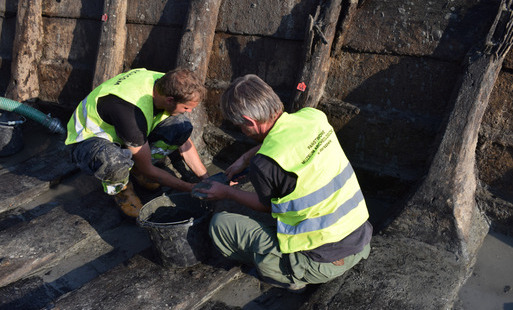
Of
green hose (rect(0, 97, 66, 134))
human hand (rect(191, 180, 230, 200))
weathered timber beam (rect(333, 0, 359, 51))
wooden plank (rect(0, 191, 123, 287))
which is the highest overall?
weathered timber beam (rect(333, 0, 359, 51))

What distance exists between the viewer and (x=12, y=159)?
4.07 meters

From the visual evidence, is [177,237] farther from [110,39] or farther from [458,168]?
[110,39]

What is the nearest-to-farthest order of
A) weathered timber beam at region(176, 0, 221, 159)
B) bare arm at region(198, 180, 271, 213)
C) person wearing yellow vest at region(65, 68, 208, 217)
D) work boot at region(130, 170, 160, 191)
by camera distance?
1. bare arm at region(198, 180, 271, 213)
2. person wearing yellow vest at region(65, 68, 208, 217)
3. work boot at region(130, 170, 160, 191)
4. weathered timber beam at region(176, 0, 221, 159)

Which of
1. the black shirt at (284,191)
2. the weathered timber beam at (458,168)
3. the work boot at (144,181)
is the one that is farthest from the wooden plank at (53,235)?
the weathered timber beam at (458,168)

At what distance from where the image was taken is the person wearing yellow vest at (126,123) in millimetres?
2762

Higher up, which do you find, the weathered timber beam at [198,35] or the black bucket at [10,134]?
the weathered timber beam at [198,35]

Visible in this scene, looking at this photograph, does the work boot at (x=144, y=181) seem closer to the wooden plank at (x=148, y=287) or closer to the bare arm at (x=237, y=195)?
the wooden plank at (x=148, y=287)

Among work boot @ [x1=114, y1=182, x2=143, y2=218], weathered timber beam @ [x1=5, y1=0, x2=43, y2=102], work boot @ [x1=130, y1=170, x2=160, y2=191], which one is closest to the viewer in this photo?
work boot @ [x1=114, y1=182, x2=143, y2=218]

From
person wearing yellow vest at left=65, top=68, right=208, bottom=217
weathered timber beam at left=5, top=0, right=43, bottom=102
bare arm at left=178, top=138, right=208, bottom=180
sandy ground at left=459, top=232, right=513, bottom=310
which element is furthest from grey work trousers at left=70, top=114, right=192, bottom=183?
sandy ground at left=459, top=232, right=513, bottom=310

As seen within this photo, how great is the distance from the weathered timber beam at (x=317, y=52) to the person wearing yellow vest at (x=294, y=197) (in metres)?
1.03

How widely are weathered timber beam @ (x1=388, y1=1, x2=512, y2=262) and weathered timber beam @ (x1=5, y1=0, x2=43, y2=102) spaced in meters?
4.02

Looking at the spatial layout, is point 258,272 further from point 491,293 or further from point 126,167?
point 491,293

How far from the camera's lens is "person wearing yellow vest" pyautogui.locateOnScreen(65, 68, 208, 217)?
2.76 metres

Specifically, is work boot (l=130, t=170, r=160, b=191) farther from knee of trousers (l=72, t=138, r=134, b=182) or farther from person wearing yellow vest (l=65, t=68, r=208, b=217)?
knee of trousers (l=72, t=138, r=134, b=182)
